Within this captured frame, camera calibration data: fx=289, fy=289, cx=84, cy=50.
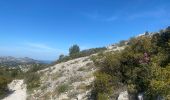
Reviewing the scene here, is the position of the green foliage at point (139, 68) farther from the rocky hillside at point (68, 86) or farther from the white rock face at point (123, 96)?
the rocky hillside at point (68, 86)

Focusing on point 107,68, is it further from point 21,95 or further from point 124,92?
point 21,95

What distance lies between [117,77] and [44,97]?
9155 millimetres

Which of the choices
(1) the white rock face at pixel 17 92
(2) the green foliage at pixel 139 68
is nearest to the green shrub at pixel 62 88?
(1) the white rock face at pixel 17 92

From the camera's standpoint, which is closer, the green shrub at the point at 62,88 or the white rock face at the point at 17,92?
the green shrub at the point at 62,88

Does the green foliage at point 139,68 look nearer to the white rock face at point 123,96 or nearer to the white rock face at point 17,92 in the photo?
the white rock face at point 123,96

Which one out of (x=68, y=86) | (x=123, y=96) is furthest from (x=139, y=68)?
(x=68, y=86)

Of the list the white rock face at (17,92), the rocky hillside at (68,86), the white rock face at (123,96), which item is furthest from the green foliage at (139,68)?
the white rock face at (17,92)

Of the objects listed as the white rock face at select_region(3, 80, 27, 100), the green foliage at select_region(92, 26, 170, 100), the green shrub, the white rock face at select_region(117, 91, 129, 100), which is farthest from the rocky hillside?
the white rock face at select_region(117, 91, 129, 100)

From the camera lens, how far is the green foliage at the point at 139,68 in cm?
1955

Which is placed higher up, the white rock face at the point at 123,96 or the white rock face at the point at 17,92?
the white rock face at the point at 17,92

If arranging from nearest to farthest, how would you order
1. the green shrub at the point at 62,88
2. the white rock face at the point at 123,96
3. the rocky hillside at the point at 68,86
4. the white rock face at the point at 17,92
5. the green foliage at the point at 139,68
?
the green foliage at the point at 139,68, the white rock face at the point at 123,96, the rocky hillside at the point at 68,86, the green shrub at the point at 62,88, the white rock face at the point at 17,92

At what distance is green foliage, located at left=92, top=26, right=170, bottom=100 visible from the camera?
19.5 meters

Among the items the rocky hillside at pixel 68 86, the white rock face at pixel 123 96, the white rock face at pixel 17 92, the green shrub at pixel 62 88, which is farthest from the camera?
the white rock face at pixel 17 92

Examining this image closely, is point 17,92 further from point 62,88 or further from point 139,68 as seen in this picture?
point 139,68
